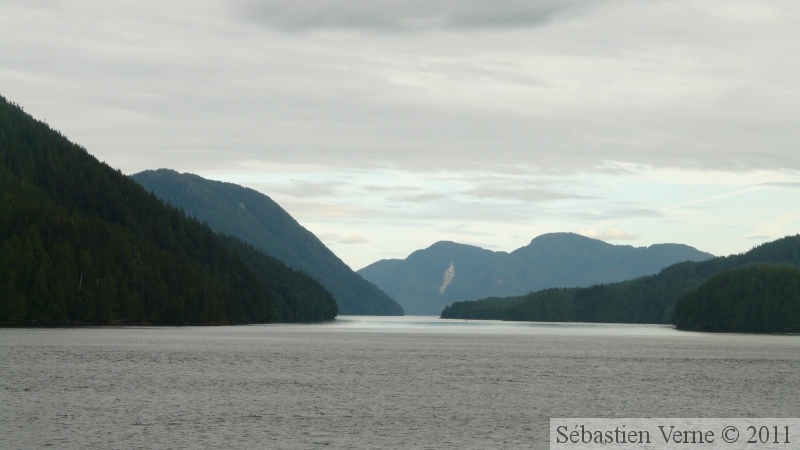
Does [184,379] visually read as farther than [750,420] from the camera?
Yes

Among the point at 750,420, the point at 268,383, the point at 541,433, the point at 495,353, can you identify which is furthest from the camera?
the point at 495,353

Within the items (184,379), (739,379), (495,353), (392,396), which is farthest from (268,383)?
(495,353)

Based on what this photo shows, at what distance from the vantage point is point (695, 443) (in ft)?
168

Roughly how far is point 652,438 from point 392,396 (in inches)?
968

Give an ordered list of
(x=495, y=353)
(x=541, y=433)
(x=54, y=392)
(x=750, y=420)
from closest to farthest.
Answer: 1. (x=541, y=433)
2. (x=750, y=420)
3. (x=54, y=392)
4. (x=495, y=353)

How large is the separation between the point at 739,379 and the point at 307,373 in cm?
4242

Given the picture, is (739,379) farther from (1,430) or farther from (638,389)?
(1,430)

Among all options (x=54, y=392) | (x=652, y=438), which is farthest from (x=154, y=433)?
(x=652, y=438)

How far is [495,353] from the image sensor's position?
465 ft

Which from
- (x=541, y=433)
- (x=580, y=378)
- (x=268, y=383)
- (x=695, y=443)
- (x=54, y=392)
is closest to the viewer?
(x=695, y=443)

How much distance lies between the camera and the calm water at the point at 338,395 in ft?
172

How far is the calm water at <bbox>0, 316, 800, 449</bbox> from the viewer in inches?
2062

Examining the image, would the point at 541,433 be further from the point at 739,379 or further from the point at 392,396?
the point at 739,379

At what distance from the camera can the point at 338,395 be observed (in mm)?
73000
